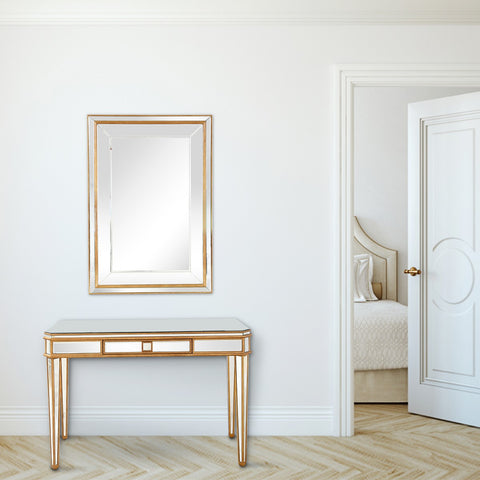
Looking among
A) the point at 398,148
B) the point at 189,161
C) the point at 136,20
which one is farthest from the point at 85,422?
the point at 398,148

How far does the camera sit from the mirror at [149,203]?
130 inches

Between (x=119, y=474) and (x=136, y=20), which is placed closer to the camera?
(x=119, y=474)

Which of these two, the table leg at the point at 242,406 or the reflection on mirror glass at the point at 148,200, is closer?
the table leg at the point at 242,406

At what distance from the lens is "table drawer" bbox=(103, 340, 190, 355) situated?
112 inches

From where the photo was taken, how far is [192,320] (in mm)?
3201

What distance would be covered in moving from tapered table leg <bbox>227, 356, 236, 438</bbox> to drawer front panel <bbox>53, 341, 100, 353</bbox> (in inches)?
31.5

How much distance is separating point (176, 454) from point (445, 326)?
1941mm

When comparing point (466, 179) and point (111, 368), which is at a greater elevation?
point (466, 179)

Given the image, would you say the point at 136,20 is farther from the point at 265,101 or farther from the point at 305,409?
the point at 305,409

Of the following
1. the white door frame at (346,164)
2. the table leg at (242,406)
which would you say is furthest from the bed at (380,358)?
the table leg at (242,406)

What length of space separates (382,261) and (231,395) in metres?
2.98

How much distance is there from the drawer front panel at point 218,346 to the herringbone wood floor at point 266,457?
0.62 m

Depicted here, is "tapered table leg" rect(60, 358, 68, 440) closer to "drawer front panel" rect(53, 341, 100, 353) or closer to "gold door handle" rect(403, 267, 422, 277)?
"drawer front panel" rect(53, 341, 100, 353)

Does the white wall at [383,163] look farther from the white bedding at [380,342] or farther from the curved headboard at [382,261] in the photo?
the white bedding at [380,342]
